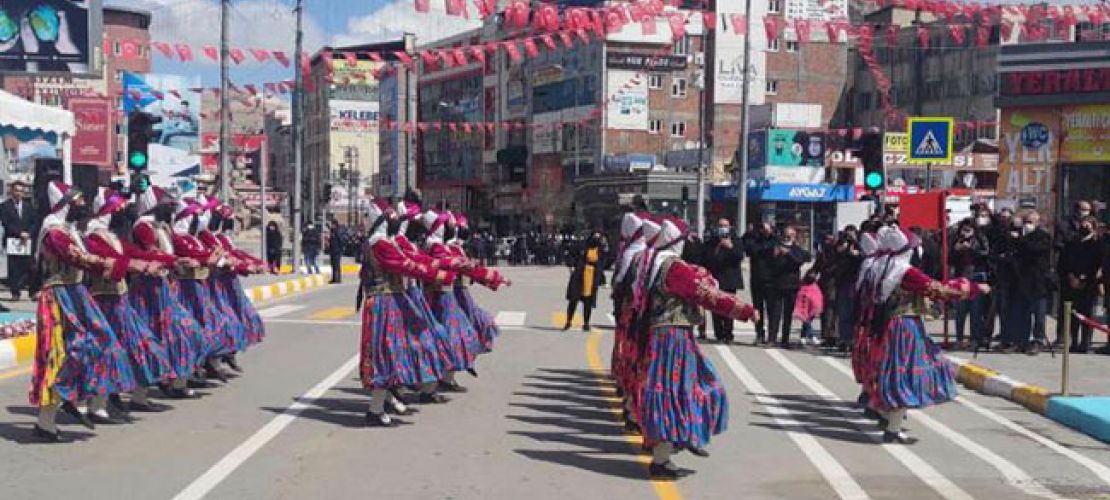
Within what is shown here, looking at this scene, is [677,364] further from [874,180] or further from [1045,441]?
[874,180]

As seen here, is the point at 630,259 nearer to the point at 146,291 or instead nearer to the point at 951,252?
the point at 146,291

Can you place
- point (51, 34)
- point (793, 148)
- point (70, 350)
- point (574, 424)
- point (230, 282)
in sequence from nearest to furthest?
point (70, 350) → point (574, 424) → point (230, 282) → point (51, 34) → point (793, 148)

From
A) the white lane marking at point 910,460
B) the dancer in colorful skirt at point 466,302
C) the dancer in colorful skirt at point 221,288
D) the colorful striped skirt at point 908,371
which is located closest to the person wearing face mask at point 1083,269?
the white lane marking at point 910,460

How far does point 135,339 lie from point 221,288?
9.39 ft

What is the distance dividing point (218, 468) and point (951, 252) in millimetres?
12118

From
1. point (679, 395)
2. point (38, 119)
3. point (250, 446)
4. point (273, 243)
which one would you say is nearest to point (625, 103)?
point (273, 243)

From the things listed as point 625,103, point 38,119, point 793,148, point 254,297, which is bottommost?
point 254,297

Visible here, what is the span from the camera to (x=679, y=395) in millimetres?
8570

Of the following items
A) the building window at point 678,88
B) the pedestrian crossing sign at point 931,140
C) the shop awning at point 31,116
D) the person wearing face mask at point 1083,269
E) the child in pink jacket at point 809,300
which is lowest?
the child in pink jacket at point 809,300

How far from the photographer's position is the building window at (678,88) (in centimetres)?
7175

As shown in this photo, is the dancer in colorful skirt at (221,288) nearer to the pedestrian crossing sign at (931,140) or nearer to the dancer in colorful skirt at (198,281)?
the dancer in colorful skirt at (198,281)

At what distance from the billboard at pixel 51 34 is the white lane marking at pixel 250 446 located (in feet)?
78.5

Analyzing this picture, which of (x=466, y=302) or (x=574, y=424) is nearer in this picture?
(x=574, y=424)

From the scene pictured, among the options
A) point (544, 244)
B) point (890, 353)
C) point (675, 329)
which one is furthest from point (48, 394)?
point (544, 244)
